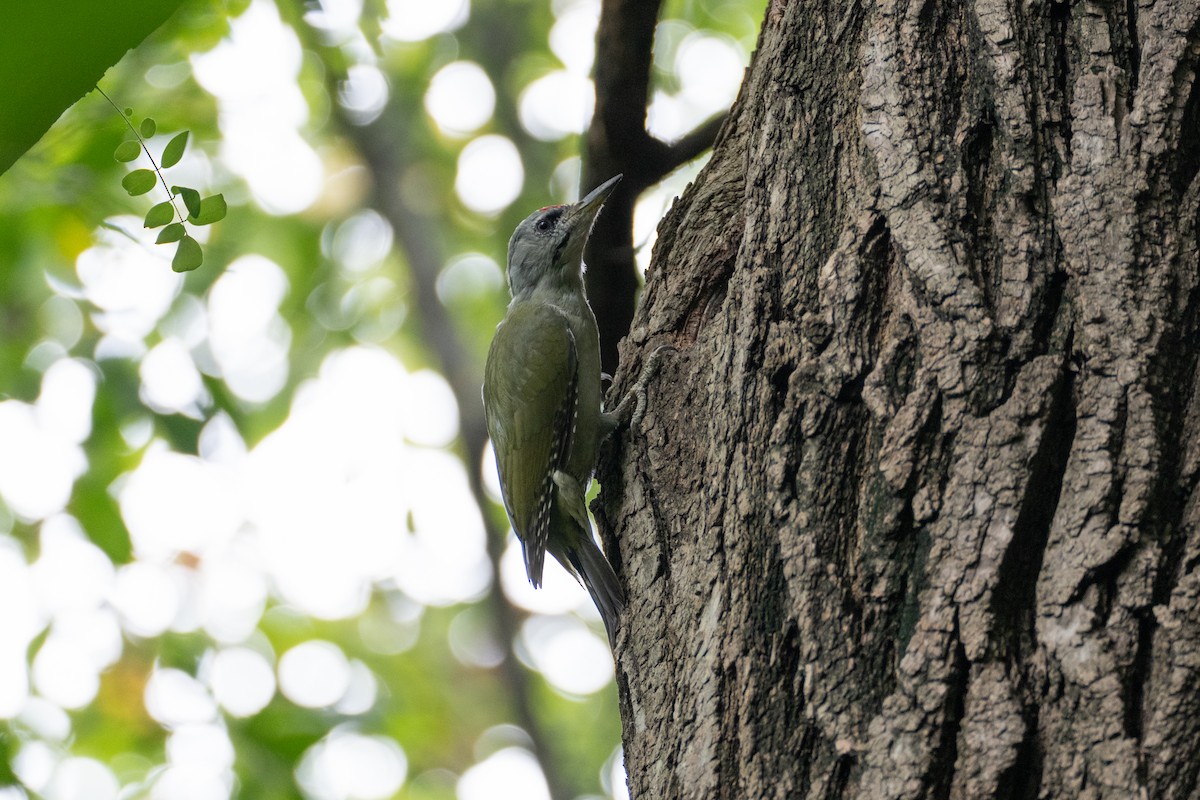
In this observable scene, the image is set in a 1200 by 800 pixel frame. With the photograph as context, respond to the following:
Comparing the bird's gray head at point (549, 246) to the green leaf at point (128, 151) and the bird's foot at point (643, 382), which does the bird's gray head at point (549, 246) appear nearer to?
the bird's foot at point (643, 382)

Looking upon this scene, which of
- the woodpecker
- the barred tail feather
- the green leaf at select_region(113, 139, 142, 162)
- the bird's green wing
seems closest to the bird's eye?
the woodpecker

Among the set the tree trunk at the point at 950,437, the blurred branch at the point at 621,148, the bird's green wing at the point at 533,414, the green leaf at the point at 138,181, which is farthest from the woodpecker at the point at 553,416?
the green leaf at the point at 138,181

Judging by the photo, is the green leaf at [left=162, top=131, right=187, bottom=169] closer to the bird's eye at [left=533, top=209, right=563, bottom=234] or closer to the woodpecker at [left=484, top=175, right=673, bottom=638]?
the woodpecker at [left=484, top=175, right=673, bottom=638]

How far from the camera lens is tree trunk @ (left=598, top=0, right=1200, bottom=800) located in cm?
170

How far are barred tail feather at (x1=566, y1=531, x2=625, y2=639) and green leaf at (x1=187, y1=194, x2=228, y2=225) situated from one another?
5.85 feet

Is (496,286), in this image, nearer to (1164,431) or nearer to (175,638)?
(175,638)

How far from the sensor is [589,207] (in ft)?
16.3

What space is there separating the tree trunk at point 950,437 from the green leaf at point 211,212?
1125 mm

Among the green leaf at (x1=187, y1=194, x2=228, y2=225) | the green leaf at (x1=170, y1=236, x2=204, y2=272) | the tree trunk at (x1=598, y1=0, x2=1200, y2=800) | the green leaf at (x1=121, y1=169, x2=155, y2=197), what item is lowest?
the tree trunk at (x1=598, y1=0, x2=1200, y2=800)

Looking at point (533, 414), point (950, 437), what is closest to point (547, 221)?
point (533, 414)

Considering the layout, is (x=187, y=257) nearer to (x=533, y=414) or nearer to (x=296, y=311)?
(x=533, y=414)

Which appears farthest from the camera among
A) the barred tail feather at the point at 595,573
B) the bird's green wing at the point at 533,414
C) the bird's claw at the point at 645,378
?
the bird's green wing at the point at 533,414

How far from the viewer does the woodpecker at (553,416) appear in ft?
14.9

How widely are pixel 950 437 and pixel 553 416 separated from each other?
2984 mm
